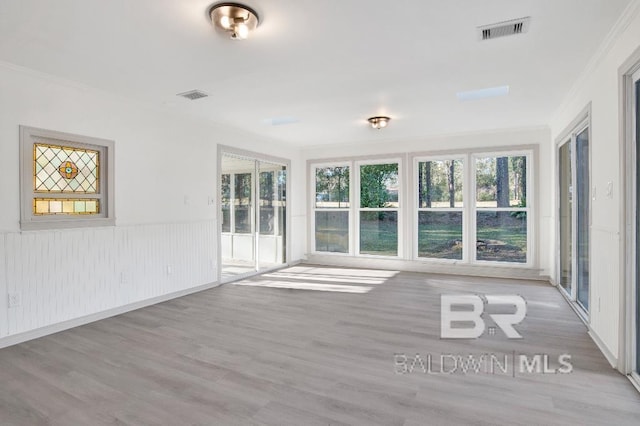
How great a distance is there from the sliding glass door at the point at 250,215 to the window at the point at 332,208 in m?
0.90

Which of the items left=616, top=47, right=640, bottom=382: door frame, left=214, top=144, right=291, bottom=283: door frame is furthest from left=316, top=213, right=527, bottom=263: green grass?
left=616, top=47, right=640, bottom=382: door frame

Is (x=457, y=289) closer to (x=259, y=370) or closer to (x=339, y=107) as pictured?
(x=339, y=107)

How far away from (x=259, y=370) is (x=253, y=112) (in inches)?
138

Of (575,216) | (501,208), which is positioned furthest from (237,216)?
(575,216)

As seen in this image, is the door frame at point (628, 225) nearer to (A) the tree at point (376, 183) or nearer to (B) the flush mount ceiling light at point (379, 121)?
(B) the flush mount ceiling light at point (379, 121)

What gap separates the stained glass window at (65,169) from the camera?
3.66 m

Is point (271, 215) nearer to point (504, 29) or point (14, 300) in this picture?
point (14, 300)

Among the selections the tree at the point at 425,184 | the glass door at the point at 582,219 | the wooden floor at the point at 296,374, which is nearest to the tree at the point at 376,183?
the tree at the point at 425,184

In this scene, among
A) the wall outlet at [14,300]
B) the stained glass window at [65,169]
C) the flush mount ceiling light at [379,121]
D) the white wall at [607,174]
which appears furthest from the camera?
the flush mount ceiling light at [379,121]

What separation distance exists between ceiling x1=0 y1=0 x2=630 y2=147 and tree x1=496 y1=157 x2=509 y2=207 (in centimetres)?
151

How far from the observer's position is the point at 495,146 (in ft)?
21.0

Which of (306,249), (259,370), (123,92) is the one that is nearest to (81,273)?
(123,92)

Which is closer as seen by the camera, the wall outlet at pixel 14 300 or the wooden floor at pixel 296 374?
the wooden floor at pixel 296 374

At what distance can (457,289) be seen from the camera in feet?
17.8
